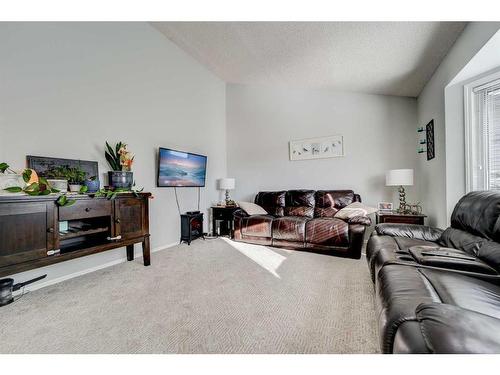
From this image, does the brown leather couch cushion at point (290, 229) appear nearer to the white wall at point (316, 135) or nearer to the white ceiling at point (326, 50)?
the white wall at point (316, 135)

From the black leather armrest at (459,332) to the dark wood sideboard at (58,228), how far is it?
2436mm

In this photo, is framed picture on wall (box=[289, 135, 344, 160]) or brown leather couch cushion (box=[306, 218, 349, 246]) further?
framed picture on wall (box=[289, 135, 344, 160])

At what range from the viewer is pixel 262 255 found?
297cm

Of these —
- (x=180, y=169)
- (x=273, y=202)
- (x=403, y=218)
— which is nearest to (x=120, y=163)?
(x=180, y=169)

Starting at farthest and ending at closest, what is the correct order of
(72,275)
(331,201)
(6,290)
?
1. (331,201)
2. (72,275)
3. (6,290)

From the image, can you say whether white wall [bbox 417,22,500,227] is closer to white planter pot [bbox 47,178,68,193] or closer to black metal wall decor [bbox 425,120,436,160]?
black metal wall decor [bbox 425,120,436,160]

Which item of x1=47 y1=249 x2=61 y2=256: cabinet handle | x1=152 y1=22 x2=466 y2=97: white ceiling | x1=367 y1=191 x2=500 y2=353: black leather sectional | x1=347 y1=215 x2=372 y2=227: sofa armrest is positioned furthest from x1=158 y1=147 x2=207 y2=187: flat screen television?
x1=367 y1=191 x2=500 y2=353: black leather sectional

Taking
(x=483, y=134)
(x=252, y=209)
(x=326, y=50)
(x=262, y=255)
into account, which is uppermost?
(x=326, y=50)

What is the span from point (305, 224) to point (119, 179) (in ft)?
8.17

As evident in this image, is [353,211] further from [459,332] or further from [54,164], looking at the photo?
[54,164]

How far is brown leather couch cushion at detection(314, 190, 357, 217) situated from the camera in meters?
3.59

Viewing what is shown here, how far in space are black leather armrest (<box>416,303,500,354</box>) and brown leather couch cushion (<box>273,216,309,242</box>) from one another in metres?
2.49

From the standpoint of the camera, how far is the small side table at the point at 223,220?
4.04 metres
